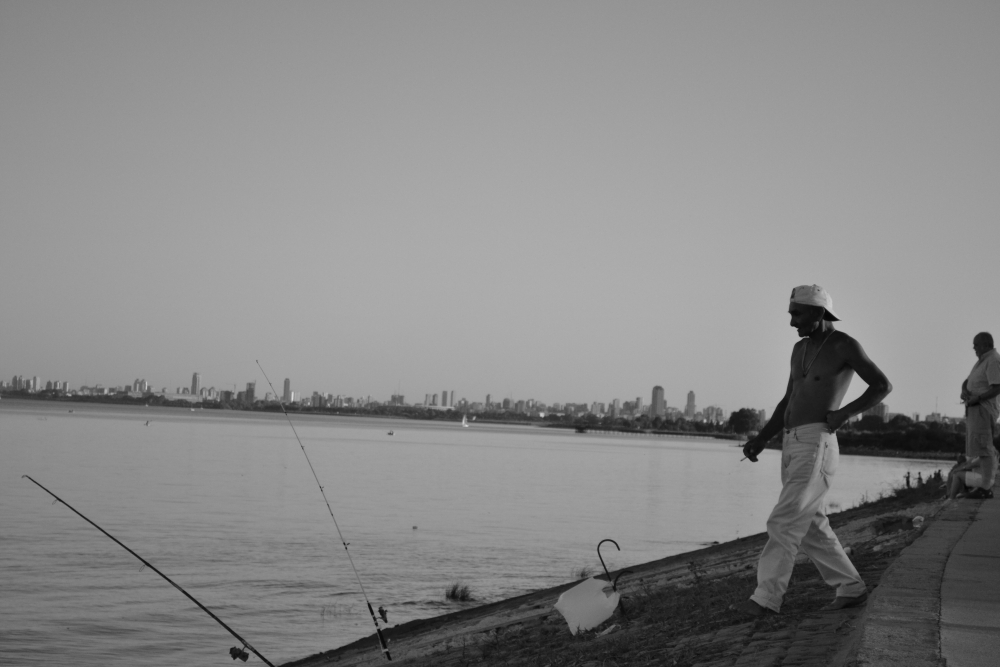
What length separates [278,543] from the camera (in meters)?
20.2

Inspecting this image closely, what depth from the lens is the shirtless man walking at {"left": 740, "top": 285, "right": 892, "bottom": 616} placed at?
5445 millimetres

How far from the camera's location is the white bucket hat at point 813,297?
5.70 meters

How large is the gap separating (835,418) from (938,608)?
3.67 feet

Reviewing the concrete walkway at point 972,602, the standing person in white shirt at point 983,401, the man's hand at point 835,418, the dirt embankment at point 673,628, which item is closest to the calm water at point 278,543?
the dirt embankment at point 673,628

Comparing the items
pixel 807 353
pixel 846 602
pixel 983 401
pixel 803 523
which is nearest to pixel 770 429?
pixel 807 353

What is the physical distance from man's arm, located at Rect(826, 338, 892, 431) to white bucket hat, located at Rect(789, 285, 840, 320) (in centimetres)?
24

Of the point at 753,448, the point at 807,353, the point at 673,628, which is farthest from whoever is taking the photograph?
the point at 673,628

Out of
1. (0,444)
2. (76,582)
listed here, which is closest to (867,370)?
(76,582)

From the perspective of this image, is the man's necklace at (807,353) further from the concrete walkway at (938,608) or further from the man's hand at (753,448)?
the concrete walkway at (938,608)

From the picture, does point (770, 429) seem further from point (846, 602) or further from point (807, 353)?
point (846, 602)

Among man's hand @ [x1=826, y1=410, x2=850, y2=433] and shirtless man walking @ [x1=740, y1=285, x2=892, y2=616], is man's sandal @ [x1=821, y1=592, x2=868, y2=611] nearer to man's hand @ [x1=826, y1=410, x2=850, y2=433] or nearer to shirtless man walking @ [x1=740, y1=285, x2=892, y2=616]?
shirtless man walking @ [x1=740, y1=285, x2=892, y2=616]

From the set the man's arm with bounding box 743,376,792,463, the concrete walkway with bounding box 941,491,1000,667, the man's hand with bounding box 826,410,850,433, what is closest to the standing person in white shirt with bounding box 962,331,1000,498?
the concrete walkway with bounding box 941,491,1000,667

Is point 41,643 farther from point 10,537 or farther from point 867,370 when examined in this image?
point 867,370

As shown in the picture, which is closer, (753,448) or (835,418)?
(835,418)
